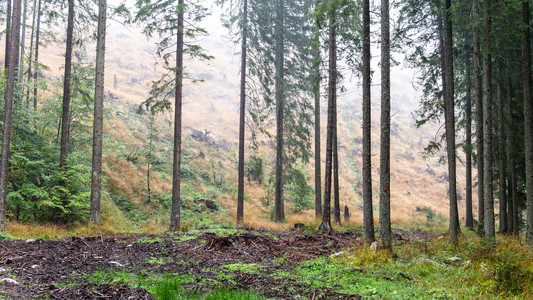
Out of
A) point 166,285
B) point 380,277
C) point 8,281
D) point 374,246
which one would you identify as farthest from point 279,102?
point 8,281

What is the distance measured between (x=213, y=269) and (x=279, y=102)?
493 inches

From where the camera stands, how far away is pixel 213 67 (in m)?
67.1

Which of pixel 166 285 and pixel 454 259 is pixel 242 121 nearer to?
pixel 454 259

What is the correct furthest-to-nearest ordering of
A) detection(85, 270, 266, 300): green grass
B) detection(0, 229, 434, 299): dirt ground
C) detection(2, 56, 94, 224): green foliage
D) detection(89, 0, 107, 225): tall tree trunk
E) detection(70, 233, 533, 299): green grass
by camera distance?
detection(2, 56, 94, 224): green foliage → detection(89, 0, 107, 225): tall tree trunk → detection(70, 233, 533, 299): green grass → detection(0, 229, 434, 299): dirt ground → detection(85, 270, 266, 300): green grass

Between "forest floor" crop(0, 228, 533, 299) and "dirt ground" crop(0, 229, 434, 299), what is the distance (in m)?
0.02

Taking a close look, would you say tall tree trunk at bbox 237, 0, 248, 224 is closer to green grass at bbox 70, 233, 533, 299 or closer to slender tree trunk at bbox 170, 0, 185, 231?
slender tree trunk at bbox 170, 0, 185, 231

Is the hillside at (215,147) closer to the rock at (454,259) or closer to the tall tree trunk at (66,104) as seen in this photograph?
the tall tree trunk at (66,104)

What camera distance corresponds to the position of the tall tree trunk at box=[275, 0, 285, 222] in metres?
17.1

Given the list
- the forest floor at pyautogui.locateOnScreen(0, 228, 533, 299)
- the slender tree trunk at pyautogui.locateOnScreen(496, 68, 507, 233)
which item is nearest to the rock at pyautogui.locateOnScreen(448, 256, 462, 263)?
the forest floor at pyautogui.locateOnScreen(0, 228, 533, 299)

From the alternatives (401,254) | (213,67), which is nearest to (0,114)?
(401,254)

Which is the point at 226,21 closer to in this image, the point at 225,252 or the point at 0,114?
the point at 0,114

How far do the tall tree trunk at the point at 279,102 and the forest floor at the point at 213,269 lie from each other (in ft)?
24.7

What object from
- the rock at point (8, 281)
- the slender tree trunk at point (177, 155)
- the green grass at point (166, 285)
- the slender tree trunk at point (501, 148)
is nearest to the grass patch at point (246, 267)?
the green grass at point (166, 285)

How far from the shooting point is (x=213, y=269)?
6332mm
